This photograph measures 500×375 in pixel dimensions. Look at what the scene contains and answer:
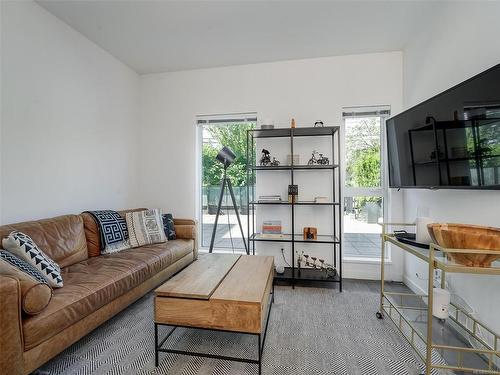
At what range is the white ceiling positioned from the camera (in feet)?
7.01

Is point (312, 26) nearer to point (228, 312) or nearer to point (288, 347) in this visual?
point (228, 312)

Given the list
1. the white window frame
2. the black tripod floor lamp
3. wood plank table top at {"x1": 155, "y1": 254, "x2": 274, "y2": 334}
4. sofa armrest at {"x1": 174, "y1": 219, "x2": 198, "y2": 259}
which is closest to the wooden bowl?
wood plank table top at {"x1": 155, "y1": 254, "x2": 274, "y2": 334}

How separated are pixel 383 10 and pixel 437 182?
1625 millimetres

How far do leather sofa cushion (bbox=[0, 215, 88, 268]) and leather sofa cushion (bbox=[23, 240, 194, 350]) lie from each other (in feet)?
0.33

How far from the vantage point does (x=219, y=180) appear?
3.49 meters

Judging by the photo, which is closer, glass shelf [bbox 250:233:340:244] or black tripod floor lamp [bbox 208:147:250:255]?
glass shelf [bbox 250:233:340:244]

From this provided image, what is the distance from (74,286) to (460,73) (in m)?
3.15

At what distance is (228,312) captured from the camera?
4.65 ft

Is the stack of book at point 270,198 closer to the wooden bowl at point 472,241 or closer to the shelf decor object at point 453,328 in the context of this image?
the shelf decor object at point 453,328

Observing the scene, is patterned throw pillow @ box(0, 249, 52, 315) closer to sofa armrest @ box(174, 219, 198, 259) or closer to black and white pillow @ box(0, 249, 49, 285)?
black and white pillow @ box(0, 249, 49, 285)

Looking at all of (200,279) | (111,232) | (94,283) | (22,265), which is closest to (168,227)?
(111,232)

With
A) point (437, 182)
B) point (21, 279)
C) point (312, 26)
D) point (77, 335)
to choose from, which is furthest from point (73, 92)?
point (437, 182)

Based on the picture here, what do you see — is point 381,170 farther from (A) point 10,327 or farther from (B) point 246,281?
(A) point 10,327

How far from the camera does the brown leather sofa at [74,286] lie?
1.19m
